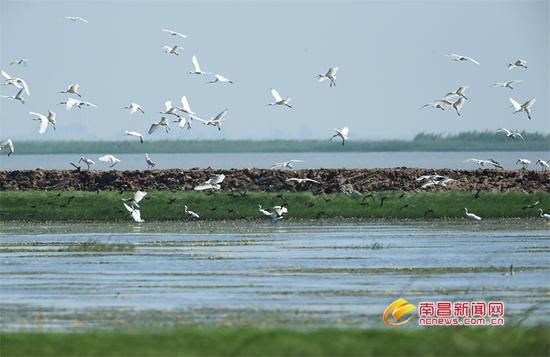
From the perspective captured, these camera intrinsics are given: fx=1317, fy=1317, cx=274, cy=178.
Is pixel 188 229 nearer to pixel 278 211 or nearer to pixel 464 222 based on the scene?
pixel 278 211

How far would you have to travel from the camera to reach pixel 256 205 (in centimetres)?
4975

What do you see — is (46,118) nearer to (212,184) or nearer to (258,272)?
(212,184)

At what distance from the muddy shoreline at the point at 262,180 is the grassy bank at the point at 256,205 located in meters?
3.09

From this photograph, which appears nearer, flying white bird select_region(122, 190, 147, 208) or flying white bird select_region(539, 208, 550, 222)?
flying white bird select_region(539, 208, 550, 222)

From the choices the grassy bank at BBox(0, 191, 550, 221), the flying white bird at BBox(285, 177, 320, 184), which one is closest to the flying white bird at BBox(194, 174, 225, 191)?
the grassy bank at BBox(0, 191, 550, 221)

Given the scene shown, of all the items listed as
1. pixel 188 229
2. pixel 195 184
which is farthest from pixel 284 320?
pixel 195 184

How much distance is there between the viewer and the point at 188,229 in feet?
146

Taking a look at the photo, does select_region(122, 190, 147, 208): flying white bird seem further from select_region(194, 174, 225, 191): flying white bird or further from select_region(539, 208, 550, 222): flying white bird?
select_region(539, 208, 550, 222): flying white bird

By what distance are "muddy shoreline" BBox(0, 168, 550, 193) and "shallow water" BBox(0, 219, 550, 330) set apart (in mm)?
7928

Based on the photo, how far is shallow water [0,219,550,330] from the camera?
79.5 ft

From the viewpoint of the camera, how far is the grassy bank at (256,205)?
161 ft

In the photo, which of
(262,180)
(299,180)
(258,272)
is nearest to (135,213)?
(299,180)

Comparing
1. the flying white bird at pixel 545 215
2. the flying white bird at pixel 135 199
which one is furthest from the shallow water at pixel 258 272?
the flying white bird at pixel 135 199

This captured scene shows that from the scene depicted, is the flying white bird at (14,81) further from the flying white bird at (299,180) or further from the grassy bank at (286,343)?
the grassy bank at (286,343)
